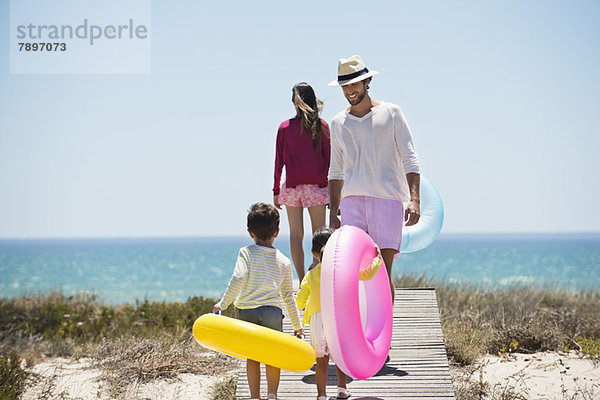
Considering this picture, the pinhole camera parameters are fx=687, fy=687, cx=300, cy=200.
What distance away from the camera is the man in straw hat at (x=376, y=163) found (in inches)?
211

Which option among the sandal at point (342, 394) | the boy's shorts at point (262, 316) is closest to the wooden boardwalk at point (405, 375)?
the sandal at point (342, 394)

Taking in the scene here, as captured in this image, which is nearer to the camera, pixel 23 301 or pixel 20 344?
pixel 20 344

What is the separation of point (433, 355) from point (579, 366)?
97.1 inches

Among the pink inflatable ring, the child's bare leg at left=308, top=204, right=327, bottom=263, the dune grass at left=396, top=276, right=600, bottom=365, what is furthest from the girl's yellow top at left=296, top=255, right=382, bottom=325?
the dune grass at left=396, top=276, right=600, bottom=365

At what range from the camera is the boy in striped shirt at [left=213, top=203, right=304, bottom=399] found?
4754 millimetres

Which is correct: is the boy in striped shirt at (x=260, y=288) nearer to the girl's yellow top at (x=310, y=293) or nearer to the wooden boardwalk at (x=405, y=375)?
the girl's yellow top at (x=310, y=293)

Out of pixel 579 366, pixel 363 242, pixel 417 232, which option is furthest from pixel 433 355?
pixel 579 366

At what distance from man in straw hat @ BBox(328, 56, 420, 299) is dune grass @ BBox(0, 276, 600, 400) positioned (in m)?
1.93

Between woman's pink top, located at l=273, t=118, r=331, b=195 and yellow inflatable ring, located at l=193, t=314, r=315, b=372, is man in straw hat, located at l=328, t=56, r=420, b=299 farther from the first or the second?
yellow inflatable ring, located at l=193, t=314, r=315, b=372

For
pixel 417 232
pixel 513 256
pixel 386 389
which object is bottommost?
pixel 513 256

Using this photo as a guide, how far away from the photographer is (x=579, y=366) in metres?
7.37

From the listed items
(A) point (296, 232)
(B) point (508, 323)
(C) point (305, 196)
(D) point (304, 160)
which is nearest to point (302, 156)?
(D) point (304, 160)

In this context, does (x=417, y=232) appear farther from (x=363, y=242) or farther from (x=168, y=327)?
A: (x=168, y=327)

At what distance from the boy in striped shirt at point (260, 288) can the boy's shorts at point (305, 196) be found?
1565 millimetres
